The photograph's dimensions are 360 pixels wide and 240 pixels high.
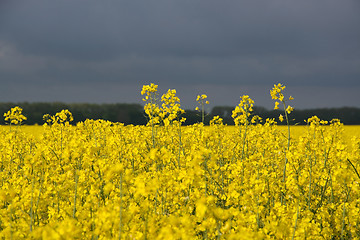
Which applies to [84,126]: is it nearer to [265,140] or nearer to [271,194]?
[265,140]

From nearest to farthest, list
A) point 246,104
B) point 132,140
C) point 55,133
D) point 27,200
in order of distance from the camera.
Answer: point 27,200 < point 246,104 < point 132,140 < point 55,133

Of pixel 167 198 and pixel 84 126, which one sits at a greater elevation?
pixel 84 126

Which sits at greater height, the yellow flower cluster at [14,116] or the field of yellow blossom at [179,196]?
the yellow flower cluster at [14,116]

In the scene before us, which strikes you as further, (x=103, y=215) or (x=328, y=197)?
(x=328, y=197)

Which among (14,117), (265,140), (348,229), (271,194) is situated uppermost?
(14,117)

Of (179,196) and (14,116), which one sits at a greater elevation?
(14,116)

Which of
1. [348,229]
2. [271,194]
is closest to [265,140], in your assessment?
[271,194]

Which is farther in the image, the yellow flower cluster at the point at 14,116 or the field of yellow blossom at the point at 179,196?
the yellow flower cluster at the point at 14,116

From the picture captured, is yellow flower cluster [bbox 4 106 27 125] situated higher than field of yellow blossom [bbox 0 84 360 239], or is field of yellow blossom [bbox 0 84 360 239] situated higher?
yellow flower cluster [bbox 4 106 27 125]

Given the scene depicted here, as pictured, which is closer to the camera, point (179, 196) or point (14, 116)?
point (179, 196)

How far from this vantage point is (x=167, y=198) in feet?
16.0

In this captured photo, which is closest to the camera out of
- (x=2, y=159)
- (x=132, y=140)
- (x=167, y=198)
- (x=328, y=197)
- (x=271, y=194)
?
(x=167, y=198)

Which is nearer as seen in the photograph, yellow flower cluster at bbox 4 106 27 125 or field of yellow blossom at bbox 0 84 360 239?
field of yellow blossom at bbox 0 84 360 239

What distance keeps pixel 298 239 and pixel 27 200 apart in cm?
316
